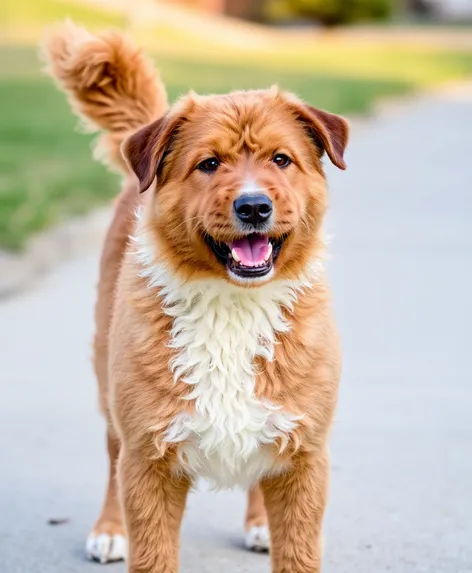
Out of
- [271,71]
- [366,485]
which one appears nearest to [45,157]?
[366,485]

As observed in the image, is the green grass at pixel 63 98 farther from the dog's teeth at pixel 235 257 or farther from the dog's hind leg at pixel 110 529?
the dog's teeth at pixel 235 257

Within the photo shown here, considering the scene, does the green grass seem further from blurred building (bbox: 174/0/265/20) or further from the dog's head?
blurred building (bbox: 174/0/265/20)

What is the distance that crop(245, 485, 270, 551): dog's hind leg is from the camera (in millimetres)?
5500

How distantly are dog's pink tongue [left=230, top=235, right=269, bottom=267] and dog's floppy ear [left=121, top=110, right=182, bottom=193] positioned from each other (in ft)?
1.41

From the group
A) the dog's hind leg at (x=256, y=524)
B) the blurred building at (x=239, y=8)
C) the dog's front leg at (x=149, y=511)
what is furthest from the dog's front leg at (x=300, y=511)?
the blurred building at (x=239, y=8)

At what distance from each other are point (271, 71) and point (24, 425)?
26.7 meters

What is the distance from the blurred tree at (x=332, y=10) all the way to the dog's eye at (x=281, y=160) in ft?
177

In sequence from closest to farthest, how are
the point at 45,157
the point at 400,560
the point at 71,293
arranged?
1. the point at 400,560
2. the point at 71,293
3. the point at 45,157

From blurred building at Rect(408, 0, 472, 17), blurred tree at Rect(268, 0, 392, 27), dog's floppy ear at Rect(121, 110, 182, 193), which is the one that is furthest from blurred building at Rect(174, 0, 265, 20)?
dog's floppy ear at Rect(121, 110, 182, 193)

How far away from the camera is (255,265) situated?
449 centimetres

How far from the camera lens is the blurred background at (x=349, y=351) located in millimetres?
5633

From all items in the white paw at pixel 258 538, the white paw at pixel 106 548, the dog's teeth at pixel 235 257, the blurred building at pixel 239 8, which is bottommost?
the white paw at pixel 106 548

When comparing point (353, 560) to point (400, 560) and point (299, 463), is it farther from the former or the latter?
point (299, 463)

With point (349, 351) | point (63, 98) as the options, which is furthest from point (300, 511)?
point (63, 98)
